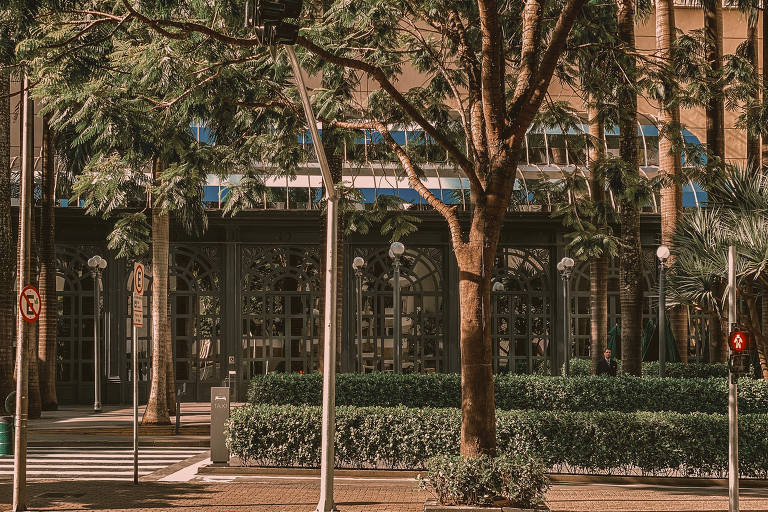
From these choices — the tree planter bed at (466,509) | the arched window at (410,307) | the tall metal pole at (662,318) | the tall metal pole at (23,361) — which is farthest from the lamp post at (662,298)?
the tall metal pole at (23,361)

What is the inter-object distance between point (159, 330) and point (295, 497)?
31.0ft

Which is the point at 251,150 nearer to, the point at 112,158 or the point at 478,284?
the point at 112,158

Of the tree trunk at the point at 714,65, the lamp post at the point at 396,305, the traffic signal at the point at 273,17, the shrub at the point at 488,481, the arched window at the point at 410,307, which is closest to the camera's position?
the traffic signal at the point at 273,17

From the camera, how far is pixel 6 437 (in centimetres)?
1405

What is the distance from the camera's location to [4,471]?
678 inches

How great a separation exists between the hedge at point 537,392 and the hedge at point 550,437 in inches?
88.6

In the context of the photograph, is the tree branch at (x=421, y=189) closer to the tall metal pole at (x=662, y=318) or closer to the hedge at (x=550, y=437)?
the hedge at (x=550, y=437)

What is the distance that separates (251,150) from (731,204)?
10163 millimetres

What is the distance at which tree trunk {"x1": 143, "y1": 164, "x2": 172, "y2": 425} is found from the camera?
22516 mm

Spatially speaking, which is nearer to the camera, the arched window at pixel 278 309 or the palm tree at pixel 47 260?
the palm tree at pixel 47 260

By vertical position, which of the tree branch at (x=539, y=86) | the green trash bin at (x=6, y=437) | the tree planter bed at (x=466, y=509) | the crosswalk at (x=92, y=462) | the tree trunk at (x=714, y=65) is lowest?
the crosswalk at (x=92, y=462)

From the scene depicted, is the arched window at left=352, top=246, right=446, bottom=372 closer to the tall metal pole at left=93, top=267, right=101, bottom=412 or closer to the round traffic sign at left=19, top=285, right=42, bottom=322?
the tall metal pole at left=93, top=267, right=101, bottom=412

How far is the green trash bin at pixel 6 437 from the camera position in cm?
1385

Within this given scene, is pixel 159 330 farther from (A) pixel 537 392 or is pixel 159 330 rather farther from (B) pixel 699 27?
(B) pixel 699 27
